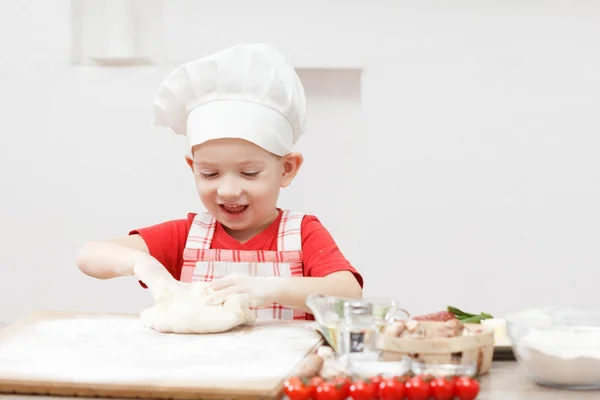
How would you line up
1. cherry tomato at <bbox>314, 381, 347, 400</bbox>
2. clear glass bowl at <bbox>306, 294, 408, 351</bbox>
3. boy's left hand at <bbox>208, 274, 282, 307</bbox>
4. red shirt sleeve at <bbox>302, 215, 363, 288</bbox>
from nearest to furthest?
cherry tomato at <bbox>314, 381, 347, 400</bbox>, clear glass bowl at <bbox>306, 294, 408, 351</bbox>, boy's left hand at <bbox>208, 274, 282, 307</bbox>, red shirt sleeve at <bbox>302, 215, 363, 288</bbox>

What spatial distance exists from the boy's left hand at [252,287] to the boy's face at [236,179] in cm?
21

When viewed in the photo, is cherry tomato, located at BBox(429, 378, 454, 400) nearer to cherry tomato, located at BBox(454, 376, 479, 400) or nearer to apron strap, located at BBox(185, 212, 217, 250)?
cherry tomato, located at BBox(454, 376, 479, 400)

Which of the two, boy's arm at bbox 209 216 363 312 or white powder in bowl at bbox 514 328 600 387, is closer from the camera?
white powder in bowl at bbox 514 328 600 387

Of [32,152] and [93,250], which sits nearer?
[93,250]

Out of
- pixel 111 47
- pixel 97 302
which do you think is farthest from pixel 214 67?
pixel 97 302

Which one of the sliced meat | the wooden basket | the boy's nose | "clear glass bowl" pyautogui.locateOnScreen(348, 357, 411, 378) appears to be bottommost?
"clear glass bowl" pyautogui.locateOnScreen(348, 357, 411, 378)

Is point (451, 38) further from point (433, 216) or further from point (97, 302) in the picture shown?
point (97, 302)

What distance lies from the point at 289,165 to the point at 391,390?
36.1 inches

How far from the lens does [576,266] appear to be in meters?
3.32

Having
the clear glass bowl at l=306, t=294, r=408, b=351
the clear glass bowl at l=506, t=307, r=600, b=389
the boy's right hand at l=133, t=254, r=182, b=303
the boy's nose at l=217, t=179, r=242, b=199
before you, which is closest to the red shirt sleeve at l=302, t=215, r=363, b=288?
the boy's nose at l=217, t=179, r=242, b=199

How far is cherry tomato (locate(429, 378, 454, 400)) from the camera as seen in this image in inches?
48.9

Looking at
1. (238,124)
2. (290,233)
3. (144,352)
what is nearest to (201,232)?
(290,233)

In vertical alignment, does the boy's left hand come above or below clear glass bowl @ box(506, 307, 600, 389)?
above

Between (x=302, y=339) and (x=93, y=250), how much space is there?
2.04 feet
